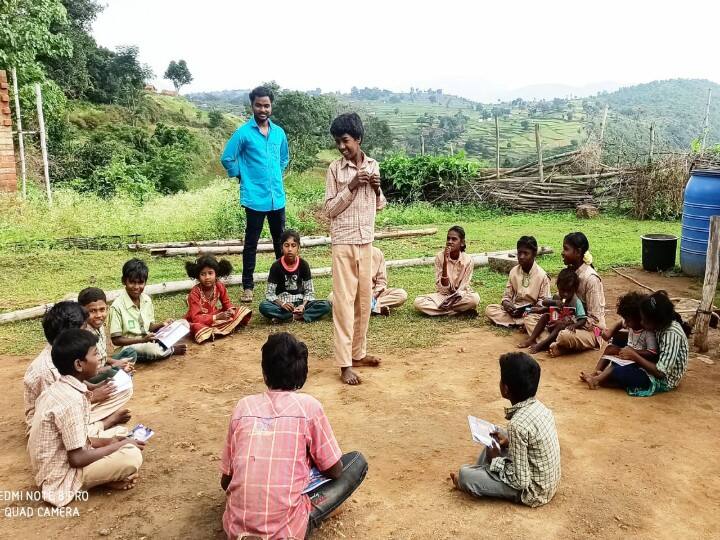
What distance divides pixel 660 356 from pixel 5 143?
1233 cm

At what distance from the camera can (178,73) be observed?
45.2 m

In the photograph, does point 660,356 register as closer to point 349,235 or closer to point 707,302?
point 707,302

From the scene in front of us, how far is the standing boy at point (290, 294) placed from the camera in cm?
637

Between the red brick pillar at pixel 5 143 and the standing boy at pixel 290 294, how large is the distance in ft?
28.1

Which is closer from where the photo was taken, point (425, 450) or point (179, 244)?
point (425, 450)

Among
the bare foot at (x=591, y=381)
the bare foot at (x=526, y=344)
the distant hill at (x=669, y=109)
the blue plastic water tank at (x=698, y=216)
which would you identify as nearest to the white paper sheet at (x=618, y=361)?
the bare foot at (x=591, y=381)

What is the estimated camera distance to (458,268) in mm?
6539

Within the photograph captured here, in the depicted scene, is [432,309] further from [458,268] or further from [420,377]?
[420,377]

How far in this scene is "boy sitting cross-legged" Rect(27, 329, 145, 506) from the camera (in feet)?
9.63

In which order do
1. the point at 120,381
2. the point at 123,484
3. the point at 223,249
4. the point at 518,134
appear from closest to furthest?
the point at 123,484 < the point at 120,381 < the point at 223,249 < the point at 518,134

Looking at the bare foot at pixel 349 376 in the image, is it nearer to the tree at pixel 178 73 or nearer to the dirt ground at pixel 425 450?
the dirt ground at pixel 425 450

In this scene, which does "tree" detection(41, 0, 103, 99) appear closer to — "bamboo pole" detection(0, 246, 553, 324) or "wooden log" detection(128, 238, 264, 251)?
"wooden log" detection(128, 238, 264, 251)

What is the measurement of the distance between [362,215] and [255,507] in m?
2.71

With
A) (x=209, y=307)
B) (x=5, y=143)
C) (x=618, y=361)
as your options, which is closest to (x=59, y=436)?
(x=209, y=307)
